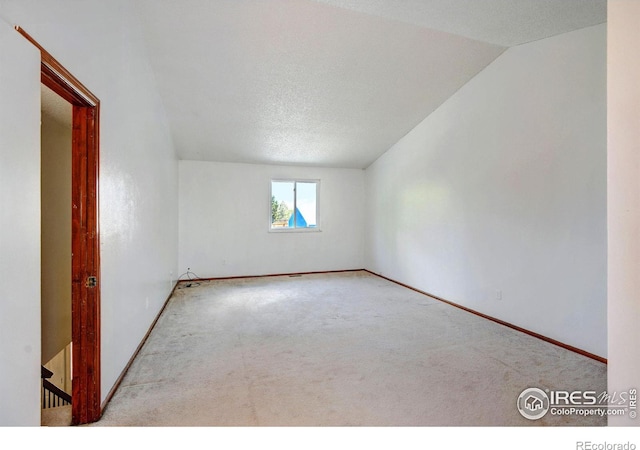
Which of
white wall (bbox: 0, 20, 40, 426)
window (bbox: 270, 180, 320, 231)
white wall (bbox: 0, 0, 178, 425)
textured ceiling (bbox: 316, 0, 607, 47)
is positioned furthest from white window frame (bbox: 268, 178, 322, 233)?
white wall (bbox: 0, 20, 40, 426)

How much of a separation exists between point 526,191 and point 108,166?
373cm

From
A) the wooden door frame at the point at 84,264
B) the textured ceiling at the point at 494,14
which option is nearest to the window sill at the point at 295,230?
the textured ceiling at the point at 494,14

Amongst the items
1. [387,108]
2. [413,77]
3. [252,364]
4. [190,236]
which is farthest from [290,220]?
[252,364]

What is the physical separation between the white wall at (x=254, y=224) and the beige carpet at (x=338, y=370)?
6.50ft

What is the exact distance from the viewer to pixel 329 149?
5523mm

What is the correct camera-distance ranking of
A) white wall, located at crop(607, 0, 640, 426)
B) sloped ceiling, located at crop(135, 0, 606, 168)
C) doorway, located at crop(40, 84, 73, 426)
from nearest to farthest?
1. white wall, located at crop(607, 0, 640, 426)
2. sloped ceiling, located at crop(135, 0, 606, 168)
3. doorway, located at crop(40, 84, 73, 426)

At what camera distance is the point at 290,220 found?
254 inches

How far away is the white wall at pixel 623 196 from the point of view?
1059mm

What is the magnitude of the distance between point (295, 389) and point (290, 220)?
4558 millimetres

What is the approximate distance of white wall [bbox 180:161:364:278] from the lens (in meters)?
5.74

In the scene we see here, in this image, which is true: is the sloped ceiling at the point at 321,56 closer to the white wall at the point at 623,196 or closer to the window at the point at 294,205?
the window at the point at 294,205

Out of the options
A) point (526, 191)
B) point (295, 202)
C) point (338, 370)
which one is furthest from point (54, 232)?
point (526, 191)

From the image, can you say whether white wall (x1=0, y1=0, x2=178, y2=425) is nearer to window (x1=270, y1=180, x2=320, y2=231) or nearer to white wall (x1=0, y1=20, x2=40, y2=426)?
white wall (x1=0, y1=20, x2=40, y2=426)

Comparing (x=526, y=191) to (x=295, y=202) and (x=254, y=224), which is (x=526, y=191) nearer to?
(x=295, y=202)
